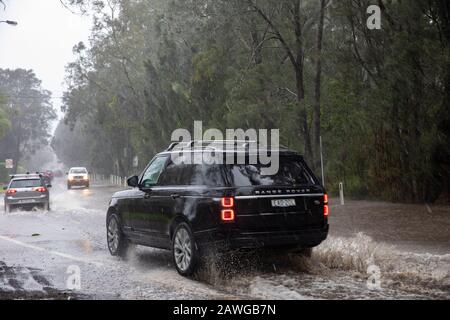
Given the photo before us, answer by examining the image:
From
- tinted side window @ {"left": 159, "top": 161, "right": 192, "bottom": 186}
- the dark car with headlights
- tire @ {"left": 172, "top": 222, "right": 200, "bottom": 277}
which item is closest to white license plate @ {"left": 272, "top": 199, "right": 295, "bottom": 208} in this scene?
tire @ {"left": 172, "top": 222, "right": 200, "bottom": 277}

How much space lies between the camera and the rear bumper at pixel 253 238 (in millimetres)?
8258

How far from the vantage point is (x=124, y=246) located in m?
11.4

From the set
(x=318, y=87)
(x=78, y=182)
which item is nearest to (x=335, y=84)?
(x=318, y=87)

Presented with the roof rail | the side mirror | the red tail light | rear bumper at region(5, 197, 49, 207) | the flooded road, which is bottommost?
the flooded road

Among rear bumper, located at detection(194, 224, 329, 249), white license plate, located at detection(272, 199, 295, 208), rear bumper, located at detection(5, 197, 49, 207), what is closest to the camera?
rear bumper, located at detection(194, 224, 329, 249)

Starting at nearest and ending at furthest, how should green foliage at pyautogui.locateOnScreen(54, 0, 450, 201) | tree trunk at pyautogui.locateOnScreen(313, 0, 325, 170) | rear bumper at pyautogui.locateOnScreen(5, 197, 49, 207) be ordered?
green foliage at pyautogui.locateOnScreen(54, 0, 450, 201)
tree trunk at pyautogui.locateOnScreen(313, 0, 325, 170)
rear bumper at pyautogui.locateOnScreen(5, 197, 49, 207)

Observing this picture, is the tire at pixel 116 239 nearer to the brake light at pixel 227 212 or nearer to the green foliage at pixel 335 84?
the brake light at pixel 227 212

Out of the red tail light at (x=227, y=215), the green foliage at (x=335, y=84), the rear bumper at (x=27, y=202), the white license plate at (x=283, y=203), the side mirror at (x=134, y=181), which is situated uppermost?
the green foliage at (x=335, y=84)

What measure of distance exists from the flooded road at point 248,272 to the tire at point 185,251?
6.3 inches

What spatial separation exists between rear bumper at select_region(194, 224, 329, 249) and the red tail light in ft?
0.53

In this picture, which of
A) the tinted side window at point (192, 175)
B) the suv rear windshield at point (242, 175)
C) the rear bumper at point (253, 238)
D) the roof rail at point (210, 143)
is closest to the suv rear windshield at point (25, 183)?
the roof rail at point (210, 143)

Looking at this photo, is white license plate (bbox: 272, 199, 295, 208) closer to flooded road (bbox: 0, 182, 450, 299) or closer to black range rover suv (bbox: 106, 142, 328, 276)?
black range rover suv (bbox: 106, 142, 328, 276)

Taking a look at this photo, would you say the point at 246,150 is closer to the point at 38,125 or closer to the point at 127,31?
the point at 127,31

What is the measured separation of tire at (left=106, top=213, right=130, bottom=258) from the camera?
37.2 ft
